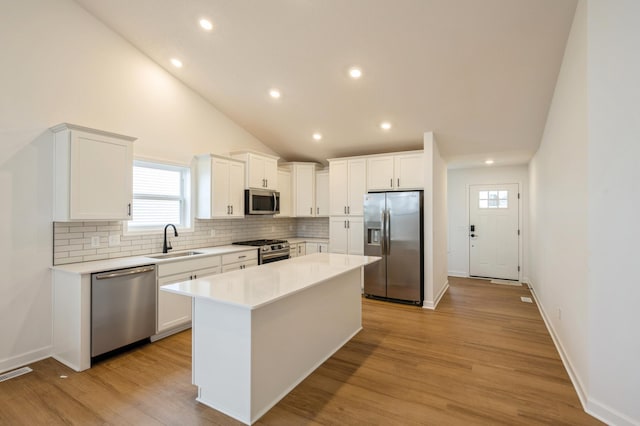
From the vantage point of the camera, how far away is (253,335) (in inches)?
82.7

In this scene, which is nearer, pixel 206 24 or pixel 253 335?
pixel 253 335

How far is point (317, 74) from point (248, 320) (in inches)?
120

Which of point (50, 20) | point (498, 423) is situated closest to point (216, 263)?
point (50, 20)

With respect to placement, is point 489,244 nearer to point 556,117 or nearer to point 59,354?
point 556,117

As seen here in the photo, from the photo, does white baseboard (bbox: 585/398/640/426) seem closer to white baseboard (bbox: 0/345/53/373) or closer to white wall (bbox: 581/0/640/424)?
white wall (bbox: 581/0/640/424)

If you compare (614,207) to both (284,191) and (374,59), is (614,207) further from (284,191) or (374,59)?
(284,191)

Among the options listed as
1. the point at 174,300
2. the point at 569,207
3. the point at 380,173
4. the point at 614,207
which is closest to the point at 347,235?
the point at 380,173

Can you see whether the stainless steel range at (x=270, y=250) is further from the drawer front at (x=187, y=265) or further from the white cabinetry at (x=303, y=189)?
the white cabinetry at (x=303, y=189)

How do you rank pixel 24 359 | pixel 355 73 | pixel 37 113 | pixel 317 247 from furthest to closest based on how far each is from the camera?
pixel 317 247 → pixel 355 73 → pixel 37 113 → pixel 24 359

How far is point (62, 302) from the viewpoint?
3029 millimetres

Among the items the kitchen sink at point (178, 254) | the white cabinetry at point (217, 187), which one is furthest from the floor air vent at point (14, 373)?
the white cabinetry at point (217, 187)

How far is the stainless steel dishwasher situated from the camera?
→ 9.60ft

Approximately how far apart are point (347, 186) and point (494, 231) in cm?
360

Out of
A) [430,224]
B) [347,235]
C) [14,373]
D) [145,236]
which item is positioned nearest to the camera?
[14,373]
